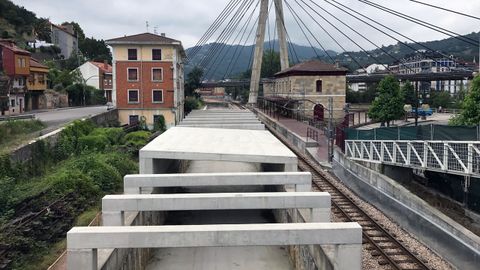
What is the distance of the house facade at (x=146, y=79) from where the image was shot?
40.8 m

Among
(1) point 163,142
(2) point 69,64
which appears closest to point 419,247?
(1) point 163,142

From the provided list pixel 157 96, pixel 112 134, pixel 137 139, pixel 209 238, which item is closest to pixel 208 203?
pixel 209 238

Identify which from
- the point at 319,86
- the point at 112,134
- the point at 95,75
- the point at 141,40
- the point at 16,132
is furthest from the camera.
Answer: the point at 95,75

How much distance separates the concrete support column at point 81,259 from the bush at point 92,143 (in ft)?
57.0

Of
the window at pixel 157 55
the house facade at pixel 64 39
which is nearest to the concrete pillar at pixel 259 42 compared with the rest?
the window at pixel 157 55

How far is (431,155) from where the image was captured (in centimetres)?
1561

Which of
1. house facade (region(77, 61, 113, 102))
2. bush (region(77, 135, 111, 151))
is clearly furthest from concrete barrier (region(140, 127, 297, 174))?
house facade (region(77, 61, 113, 102))

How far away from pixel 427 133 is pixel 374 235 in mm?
4512

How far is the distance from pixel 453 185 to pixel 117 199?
40.5 ft

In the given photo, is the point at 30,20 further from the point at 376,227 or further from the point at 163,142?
the point at 376,227

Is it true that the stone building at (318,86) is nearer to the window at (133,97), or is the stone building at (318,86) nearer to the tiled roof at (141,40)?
the tiled roof at (141,40)

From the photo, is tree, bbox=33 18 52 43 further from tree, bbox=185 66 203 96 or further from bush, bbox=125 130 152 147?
bush, bbox=125 130 152 147

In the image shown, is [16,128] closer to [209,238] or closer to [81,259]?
[81,259]

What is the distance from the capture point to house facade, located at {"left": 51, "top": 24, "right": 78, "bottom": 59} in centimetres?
8531
